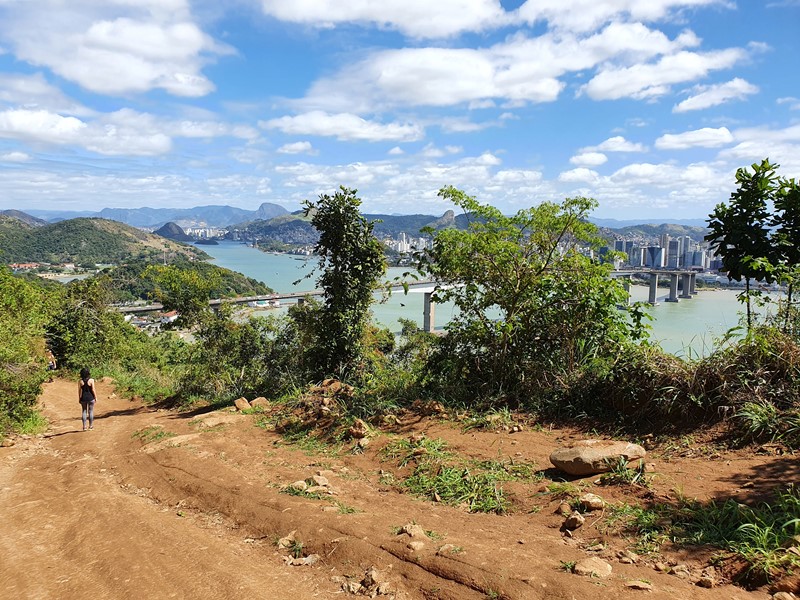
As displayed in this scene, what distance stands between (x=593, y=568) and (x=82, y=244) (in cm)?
10763

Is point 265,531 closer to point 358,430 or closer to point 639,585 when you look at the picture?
point 358,430

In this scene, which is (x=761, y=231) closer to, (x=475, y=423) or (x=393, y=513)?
(x=475, y=423)

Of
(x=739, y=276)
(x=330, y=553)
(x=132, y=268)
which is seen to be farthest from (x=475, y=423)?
(x=132, y=268)

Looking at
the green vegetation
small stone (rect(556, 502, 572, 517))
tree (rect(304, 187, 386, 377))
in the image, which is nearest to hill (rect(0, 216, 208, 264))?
tree (rect(304, 187, 386, 377))

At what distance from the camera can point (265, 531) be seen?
3.85 m

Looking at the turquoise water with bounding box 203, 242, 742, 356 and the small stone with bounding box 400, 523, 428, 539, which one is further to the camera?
the turquoise water with bounding box 203, 242, 742, 356

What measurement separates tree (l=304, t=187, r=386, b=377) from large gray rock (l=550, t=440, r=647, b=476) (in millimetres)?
4883

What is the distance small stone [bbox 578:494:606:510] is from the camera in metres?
3.60

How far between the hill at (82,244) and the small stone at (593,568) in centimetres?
9018

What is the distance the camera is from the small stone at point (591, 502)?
11.8 ft

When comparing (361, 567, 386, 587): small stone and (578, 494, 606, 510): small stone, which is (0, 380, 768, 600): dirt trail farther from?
(578, 494, 606, 510): small stone

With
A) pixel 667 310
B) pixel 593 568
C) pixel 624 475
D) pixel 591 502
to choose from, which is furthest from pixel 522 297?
pixel 667 310

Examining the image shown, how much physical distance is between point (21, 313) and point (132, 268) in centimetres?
5019

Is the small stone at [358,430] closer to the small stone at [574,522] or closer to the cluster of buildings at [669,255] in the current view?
the small stone at [574,522]
